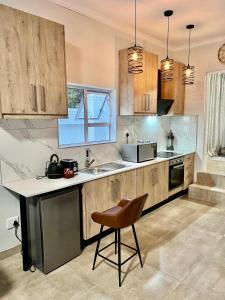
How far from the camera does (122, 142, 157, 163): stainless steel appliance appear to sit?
3.51 m

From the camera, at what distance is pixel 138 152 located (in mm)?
3490

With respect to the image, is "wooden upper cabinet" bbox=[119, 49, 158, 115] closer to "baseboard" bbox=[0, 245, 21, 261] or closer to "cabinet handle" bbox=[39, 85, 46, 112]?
"cabinet handle" bbox=[39, 85, 46, 112]

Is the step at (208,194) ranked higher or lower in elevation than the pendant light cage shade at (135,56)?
lower

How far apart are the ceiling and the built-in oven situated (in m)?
2.27

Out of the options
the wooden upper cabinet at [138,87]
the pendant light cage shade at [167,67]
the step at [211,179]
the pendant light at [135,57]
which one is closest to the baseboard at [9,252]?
the wooden upper cabinet at [138,87]

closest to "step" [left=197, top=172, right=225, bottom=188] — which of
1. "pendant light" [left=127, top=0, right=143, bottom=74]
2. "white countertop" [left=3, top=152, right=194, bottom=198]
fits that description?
"white countertop" [left=3, top=152, right=194, bottom=198]

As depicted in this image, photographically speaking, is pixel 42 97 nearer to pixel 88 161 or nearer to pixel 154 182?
pixel 88 161

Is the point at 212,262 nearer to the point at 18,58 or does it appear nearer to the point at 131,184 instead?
the point at 131,184

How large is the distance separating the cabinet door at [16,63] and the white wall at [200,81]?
3.42 m

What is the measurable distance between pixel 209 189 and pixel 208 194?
10 cm

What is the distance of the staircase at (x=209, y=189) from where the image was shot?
4.05 metres

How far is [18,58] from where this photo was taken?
207 centimetres

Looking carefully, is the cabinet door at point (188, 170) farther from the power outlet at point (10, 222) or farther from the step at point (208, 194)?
the power outlet at point (10, 222)

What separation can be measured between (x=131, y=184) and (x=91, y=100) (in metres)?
1.45
